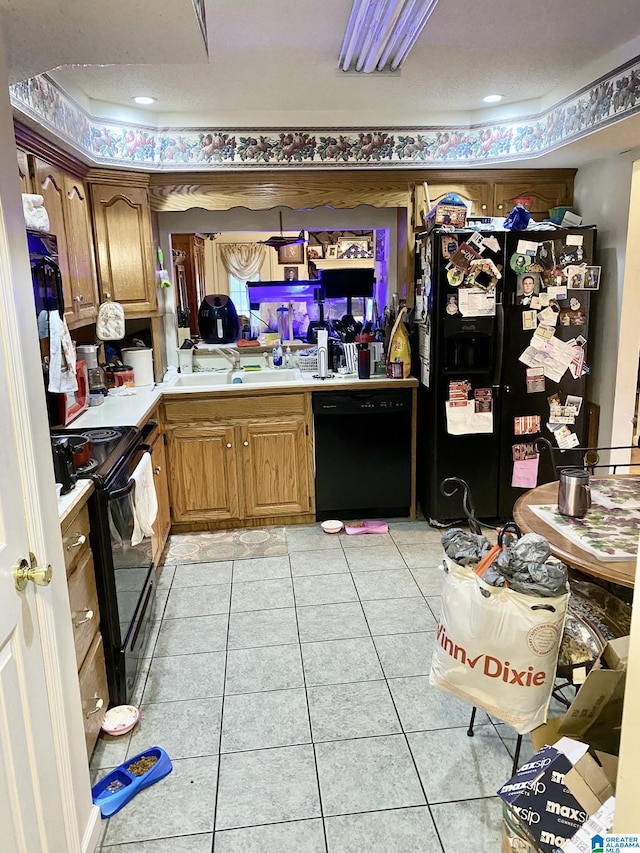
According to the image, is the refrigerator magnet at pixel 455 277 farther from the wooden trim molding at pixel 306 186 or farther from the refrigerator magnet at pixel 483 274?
the wooden trim molding at pixel 306 186

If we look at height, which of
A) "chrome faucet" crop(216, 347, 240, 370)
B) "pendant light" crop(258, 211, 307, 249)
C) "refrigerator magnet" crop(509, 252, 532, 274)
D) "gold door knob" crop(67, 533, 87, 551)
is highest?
"pendant light" crop(258, 211, 307, 249)

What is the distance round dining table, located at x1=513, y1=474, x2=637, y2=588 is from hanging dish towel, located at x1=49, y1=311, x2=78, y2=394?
181 centimetres

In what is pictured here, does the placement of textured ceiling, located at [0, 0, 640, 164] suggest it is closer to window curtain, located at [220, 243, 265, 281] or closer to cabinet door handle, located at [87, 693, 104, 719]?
Result: window curtain, located at [220, 243, 265, 281]

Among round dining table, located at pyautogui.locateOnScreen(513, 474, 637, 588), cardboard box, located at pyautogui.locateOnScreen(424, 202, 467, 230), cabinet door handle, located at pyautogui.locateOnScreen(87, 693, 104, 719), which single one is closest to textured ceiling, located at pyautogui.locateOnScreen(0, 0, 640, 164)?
cardboard box, located at pyautogui.locateOnScreen(424, 202, 467, 230)

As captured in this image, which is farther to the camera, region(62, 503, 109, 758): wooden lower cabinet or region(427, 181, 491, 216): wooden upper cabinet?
region(427, 181, 491, 216): wooden upper cabinet

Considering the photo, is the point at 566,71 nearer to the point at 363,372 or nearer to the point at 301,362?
the point at 363,372

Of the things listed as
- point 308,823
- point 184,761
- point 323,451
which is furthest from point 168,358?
point 308,823

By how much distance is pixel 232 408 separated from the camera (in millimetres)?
3760

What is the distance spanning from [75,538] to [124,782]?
2.58 ft

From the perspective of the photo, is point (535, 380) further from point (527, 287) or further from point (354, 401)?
point (354, 401)

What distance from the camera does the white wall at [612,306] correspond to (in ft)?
11.4

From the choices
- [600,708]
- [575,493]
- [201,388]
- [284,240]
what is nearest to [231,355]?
[201,388]

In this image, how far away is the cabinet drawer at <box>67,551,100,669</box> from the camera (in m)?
1.90

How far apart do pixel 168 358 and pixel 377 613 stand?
92.1 inches
